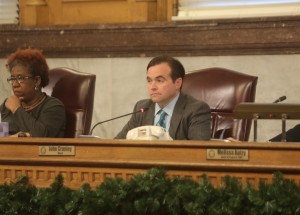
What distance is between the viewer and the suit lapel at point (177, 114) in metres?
3.62

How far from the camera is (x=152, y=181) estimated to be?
2156 millimetres

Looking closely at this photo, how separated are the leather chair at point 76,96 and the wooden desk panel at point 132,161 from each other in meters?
1.57

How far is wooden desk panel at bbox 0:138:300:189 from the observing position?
7.03ft

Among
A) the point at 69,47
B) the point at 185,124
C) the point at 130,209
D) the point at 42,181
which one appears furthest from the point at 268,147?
the point at 69,47

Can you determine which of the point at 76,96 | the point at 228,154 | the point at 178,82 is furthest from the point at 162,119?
the point at 228,154

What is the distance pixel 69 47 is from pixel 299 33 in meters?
1.52

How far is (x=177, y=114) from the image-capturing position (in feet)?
12.1

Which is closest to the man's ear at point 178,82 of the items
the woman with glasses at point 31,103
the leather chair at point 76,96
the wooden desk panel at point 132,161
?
the leather chair at point 76,96

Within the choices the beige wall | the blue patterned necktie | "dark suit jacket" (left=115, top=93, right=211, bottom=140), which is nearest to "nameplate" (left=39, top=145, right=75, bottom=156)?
"dark suit jacket" (left=115, top=93, right=211, bottom=140)

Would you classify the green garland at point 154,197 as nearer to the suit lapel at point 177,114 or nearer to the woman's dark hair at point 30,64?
the suit lapel at point 177,114

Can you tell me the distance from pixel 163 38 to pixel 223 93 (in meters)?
1.05

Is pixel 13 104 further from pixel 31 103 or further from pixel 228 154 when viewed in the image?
pixel 228 154

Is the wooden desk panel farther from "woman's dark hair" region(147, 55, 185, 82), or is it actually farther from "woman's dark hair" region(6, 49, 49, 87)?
"woman's dark hair" region(6, 49, 49, 87)

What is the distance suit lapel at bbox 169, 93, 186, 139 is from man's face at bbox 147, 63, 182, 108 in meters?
0.05
